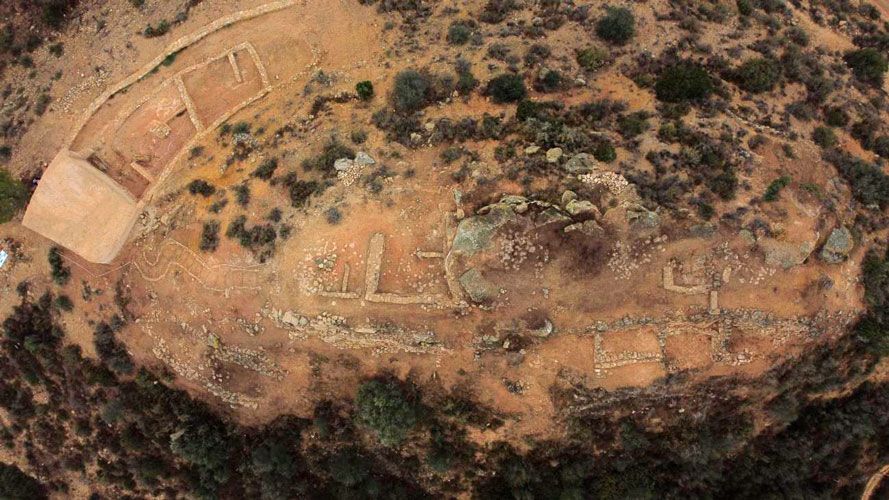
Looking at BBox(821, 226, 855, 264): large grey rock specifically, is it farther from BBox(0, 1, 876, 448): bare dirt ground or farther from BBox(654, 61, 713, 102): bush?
BBox(654, 61, 713, 102): bush

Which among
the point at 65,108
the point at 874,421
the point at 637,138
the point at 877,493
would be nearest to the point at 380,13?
the point at 637,138

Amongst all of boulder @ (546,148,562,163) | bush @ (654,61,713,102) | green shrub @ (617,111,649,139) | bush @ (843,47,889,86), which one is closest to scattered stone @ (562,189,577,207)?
boulder @ (546,148,562,163)

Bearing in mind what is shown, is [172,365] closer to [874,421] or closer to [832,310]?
[832,310]

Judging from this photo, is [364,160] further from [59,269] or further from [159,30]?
[59,269]

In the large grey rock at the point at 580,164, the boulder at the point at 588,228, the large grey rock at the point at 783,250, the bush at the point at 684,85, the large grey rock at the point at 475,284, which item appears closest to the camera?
the boulder at the point at 588,228

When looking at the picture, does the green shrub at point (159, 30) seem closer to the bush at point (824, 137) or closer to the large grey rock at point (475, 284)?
the large grey rock at point (475, 284)

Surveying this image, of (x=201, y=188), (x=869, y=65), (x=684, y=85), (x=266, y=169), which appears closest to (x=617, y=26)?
(x=684, y=85)

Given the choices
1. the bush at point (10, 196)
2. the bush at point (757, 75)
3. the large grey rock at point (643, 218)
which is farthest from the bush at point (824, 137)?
the bush at point (10, 196)
